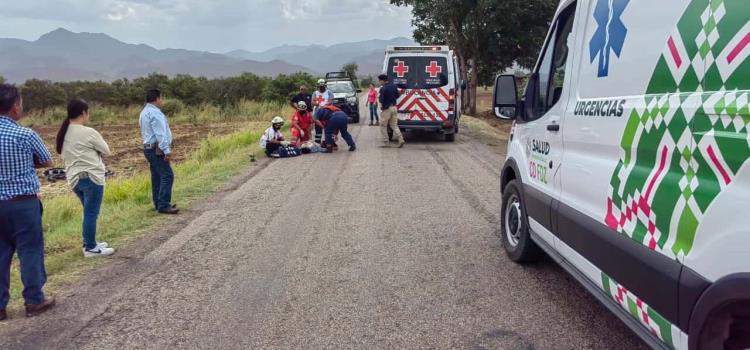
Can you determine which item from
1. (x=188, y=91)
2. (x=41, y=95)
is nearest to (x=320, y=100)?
(x=188, y=91)

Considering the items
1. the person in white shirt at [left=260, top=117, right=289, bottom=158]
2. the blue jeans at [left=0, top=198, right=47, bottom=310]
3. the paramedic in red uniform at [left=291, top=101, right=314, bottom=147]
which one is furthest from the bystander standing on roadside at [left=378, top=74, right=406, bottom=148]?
the blue jeans at [left=0, top=198, right=47, bottom=310]

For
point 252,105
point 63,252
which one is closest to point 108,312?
point 63,252

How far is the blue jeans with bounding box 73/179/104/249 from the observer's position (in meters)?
5.59

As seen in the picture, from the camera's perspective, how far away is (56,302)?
452 centimetres

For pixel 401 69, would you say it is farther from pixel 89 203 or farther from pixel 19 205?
pixel 19 205

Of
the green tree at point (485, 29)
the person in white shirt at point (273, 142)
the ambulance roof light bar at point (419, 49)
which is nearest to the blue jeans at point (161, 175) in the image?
the person in white shirt at point (273, 142)

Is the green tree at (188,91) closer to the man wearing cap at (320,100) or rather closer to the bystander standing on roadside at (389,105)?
the man wearing cap at (320,100)

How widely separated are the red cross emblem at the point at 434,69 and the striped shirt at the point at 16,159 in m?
11.6

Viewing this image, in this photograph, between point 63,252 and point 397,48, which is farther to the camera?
point 397,48

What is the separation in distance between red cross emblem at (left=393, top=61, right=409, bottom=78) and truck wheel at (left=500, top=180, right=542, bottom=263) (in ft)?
31.8

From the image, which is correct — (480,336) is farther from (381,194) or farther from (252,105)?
(252,105)

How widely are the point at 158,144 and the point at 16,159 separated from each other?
307cm

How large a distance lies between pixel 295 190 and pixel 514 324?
224 inches

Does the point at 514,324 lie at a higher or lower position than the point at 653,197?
lower
